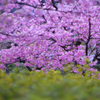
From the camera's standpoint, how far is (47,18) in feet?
26.5

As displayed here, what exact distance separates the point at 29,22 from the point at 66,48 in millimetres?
2151

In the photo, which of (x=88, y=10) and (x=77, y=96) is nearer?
(x=77, y=96)

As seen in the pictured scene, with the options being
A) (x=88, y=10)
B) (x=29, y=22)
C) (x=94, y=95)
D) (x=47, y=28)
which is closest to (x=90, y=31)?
(x=88, y=10)

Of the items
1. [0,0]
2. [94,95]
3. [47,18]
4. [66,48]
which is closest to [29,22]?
[47,18]

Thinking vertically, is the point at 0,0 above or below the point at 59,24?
above

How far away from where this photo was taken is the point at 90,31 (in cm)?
756

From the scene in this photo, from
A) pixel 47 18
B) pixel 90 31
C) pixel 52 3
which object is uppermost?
pixel 52 3

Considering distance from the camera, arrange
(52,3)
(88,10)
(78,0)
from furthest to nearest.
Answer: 1. (52,3)
2. (78,0)
3. (88,10)

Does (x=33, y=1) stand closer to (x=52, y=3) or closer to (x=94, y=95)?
(x=52, y=3)

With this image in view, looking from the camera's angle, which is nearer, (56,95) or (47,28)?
(56,95)

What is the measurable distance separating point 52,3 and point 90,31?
238 centimetres

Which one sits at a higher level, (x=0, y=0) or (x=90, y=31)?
(x=0, y=0)

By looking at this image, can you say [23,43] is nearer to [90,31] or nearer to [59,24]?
[59,24]

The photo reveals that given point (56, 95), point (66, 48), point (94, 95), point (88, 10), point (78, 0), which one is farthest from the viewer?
point (66, 48)
